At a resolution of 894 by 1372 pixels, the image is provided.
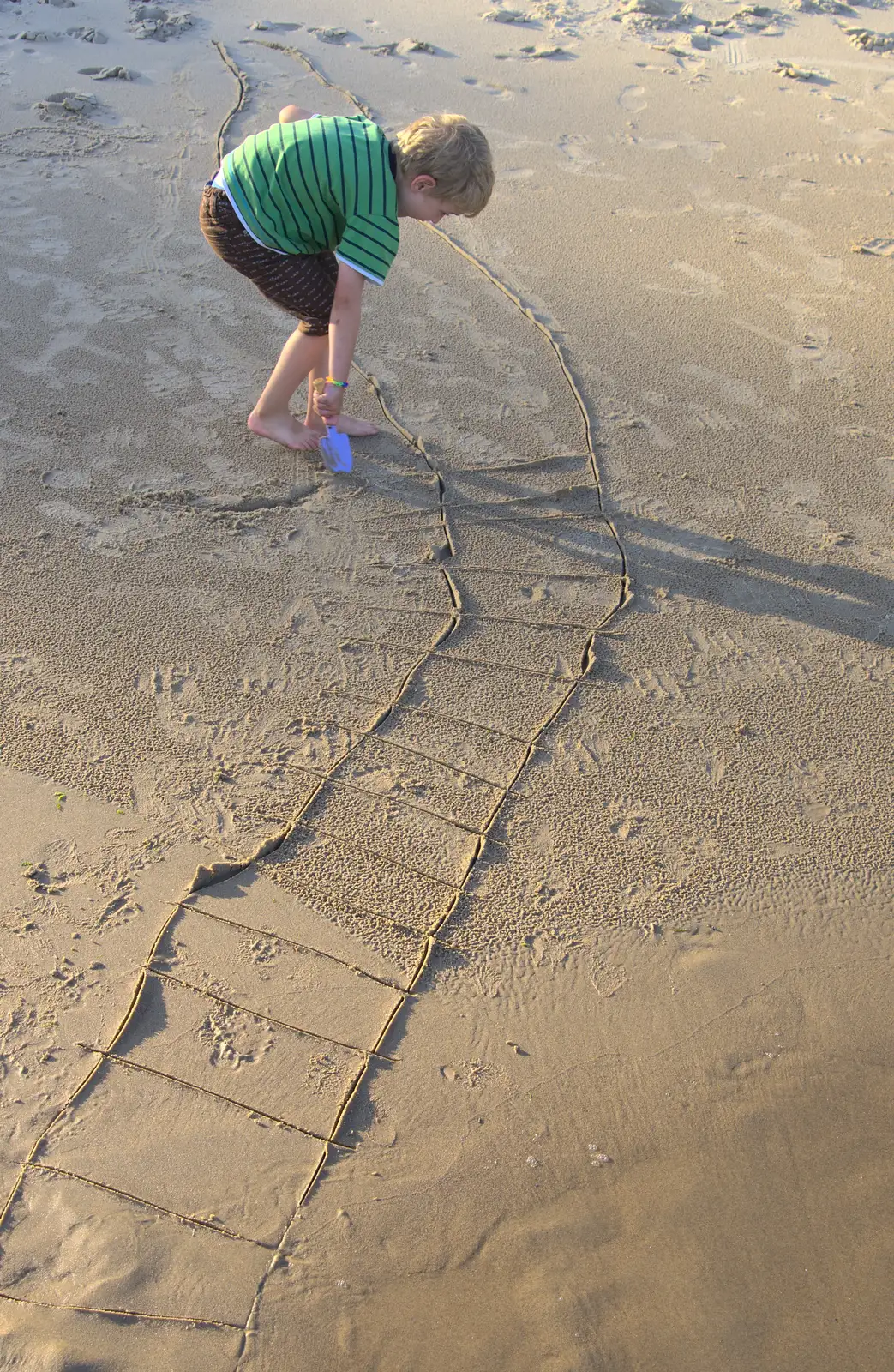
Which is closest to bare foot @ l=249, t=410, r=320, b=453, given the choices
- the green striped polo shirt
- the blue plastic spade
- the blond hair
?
the blue plastic spade

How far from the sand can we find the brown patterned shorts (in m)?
0.54

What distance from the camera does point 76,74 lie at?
18.5 feet

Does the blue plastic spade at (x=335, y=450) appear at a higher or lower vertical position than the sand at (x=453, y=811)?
higher

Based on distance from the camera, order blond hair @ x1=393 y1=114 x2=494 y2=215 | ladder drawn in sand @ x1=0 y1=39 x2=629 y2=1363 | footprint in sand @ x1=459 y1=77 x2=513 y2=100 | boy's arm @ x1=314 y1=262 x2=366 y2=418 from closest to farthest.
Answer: ladder drawn in sand @ x1=0 y1=39 x2=629 y2=1363, blond hair @ x1=393 y1=114 x2=494 y2=215, boy's arm @ x1=314 y1=262 x2=366 y2=418, footprint in sand @ x1=459 y1=77 x2=513 y2=100

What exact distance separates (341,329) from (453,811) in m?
1.33

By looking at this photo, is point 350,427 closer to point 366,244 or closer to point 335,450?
point 335,450

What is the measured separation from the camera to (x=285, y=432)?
3.32 meters

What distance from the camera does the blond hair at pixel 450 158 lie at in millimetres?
2525

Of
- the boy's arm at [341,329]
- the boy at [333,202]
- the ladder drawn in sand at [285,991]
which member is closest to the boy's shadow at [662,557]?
the ladder drawn in sand at [285,991]

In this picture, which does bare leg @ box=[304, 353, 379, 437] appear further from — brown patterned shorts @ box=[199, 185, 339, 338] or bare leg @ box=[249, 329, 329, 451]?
brown patterned shorts @ box=[199, 185, 339, 338]

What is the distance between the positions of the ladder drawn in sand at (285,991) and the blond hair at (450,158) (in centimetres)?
100

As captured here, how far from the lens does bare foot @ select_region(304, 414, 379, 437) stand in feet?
11.0

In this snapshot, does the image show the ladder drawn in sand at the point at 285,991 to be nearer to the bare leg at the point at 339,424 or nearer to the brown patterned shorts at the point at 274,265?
the bare leg at the point at 339,424

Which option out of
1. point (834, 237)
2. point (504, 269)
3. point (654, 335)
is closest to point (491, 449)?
point (654, 335)
